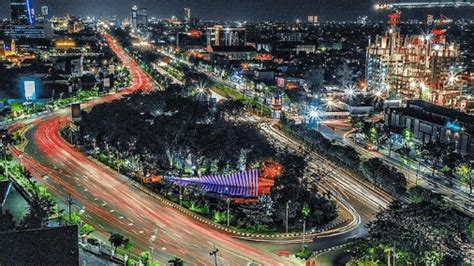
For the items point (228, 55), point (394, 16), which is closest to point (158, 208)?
point (394, 16)

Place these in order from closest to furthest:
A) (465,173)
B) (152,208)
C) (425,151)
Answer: (152,208)
(465,173)
(425,151)

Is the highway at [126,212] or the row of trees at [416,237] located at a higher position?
the row of trees at [416,237]

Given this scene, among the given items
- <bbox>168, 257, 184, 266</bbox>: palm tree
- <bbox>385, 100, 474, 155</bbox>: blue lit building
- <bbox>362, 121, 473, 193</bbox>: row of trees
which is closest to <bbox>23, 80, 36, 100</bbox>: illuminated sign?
<bbox>362, 121, 473, 193</bbox>: row of trees

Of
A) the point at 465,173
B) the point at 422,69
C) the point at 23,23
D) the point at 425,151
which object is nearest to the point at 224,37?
the point at 23,23

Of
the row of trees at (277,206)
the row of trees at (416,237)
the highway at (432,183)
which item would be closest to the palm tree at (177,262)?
the row of trees at (277,206)

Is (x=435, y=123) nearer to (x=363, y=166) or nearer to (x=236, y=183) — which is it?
(x=363, y=166)

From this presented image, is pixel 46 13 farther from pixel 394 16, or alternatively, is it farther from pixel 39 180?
pixel 39 180

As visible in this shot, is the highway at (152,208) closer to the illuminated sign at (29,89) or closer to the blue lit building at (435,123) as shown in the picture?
the blue lit building at (435,123)

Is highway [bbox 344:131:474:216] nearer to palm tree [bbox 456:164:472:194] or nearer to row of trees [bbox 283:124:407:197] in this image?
palm tree [bbox 456:164:472:194]
